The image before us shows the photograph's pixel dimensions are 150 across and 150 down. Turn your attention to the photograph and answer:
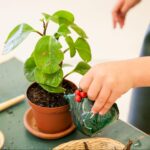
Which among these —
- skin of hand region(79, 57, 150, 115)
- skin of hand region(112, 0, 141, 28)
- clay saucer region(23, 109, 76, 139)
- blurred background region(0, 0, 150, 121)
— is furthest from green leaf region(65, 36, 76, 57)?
blurred background region(0, 0, 150, 121)

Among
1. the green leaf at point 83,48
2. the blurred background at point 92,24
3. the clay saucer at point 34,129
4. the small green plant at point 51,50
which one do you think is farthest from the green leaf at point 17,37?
the blurred background at point 92,24

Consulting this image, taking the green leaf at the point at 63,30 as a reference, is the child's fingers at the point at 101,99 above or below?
below

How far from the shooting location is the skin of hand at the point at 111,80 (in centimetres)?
69

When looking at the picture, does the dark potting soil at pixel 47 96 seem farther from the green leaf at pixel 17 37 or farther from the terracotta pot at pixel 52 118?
the green leaf at pixel 17 37

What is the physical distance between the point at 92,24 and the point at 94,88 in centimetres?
155

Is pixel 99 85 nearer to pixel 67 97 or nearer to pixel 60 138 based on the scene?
pixel 67 97

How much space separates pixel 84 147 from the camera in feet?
2.50

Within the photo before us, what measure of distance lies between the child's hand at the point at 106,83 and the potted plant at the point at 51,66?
0.30 feet

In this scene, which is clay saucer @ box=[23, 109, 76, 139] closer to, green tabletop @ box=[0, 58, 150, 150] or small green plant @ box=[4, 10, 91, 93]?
green tabletop @ box=[0, 58, 150, 150]

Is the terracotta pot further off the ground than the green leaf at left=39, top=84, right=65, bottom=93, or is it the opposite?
the green leaf at left=39, top=84, right=65, bottom=93

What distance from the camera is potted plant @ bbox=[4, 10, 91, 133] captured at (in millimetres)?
734

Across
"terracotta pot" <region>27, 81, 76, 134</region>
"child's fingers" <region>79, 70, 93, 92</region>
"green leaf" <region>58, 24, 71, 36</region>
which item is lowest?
"terracotta pot" <region>27, 81, 76, 134</region>

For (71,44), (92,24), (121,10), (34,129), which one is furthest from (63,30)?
(92,24)

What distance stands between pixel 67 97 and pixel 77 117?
56 millimetres
